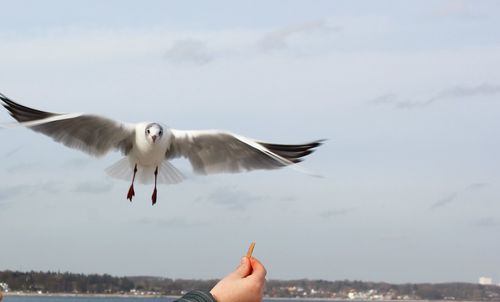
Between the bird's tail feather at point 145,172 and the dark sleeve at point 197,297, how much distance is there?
19.8 feet

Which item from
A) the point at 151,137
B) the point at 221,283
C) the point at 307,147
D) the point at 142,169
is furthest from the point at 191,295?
the point at 142,169

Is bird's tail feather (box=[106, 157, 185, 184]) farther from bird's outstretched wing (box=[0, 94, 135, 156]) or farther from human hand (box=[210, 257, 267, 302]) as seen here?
human hand (box=[210, 257, 267, 302])

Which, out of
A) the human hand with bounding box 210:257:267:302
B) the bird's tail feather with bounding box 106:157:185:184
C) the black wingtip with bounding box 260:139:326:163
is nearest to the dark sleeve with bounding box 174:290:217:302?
the human hand with bounding box 210:257:267:302

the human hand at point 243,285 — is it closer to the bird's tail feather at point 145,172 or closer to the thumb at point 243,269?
the thumb at point 243,269

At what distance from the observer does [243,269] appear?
147 cm

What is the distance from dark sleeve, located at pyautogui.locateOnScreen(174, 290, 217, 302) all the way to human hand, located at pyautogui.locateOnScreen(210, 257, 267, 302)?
0.02 metres

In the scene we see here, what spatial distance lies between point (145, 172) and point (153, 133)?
566 mm

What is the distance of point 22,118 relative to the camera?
6363 mm

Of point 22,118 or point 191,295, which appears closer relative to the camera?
point 191,295

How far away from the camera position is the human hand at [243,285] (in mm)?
1419

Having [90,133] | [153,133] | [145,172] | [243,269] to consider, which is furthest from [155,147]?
[243,269]

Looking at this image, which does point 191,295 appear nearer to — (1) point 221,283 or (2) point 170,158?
(1) point 221,283

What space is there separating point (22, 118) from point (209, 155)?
199 cm

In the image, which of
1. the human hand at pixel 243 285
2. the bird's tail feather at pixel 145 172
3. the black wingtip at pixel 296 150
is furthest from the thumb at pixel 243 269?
the bird's tail feather at pixel 145 172
